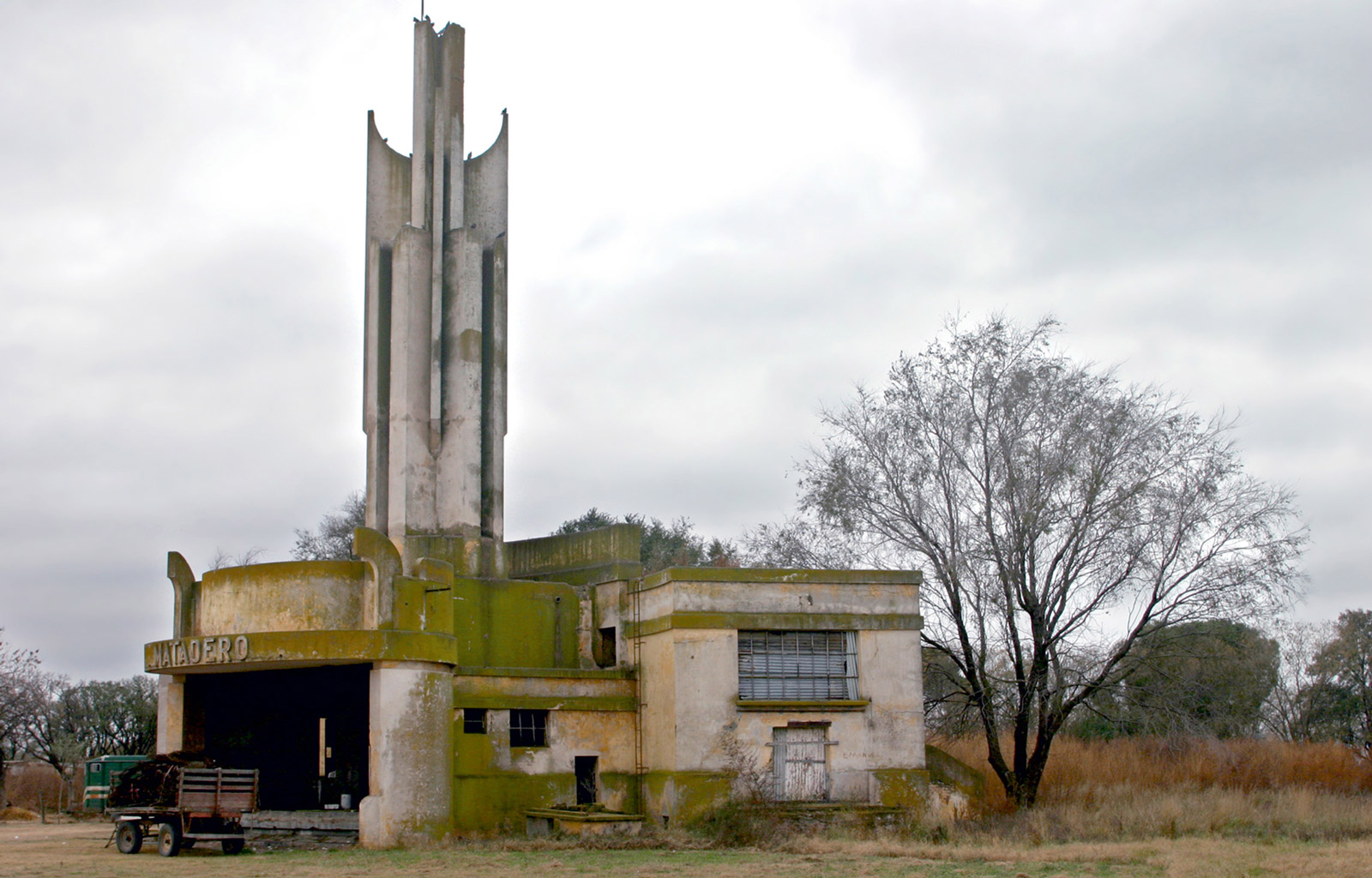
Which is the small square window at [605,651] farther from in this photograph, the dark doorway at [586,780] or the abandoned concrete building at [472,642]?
the dark doorway at [586,780]

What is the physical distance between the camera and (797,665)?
32.2m

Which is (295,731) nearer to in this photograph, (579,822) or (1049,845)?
(579,822)

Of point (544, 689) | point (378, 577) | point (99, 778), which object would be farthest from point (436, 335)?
point (99, 778)

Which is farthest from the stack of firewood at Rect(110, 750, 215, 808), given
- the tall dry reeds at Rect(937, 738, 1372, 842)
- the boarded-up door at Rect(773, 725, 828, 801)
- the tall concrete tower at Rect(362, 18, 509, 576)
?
the tall dry reeds at Rect(937, 738, 1372, 842)

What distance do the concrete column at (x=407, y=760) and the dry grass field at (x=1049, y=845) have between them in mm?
826

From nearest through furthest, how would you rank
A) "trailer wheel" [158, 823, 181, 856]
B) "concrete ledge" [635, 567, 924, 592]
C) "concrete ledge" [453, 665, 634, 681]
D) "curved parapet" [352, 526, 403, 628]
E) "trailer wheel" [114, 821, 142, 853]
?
"trailer wheel" [158, 823, 181, 856] < "trailer wheel" [114, 821, 142, 853] < "curved parapet" [352, 526, 403, 628] < "concrete ledge" [453, 665, 634, 681] < "concrete ledge" [635, 567, 924, 592]

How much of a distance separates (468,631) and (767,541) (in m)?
13.2

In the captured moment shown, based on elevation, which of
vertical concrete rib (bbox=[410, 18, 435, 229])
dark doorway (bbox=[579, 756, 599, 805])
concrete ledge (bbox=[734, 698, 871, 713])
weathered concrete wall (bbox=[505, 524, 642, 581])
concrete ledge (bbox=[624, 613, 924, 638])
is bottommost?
dark doorway (bbox=[579, 756, 599, 805])

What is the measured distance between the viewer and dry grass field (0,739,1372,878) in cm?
2295

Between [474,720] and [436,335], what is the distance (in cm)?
1034

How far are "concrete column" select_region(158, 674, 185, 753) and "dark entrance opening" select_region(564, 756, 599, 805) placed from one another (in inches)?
365

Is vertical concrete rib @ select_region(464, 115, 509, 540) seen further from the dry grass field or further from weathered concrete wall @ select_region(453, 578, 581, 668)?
the dry grass field

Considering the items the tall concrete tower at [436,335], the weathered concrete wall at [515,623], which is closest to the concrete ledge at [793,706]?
the weathered concrete wall at [515,623]

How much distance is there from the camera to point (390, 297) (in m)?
36.5
